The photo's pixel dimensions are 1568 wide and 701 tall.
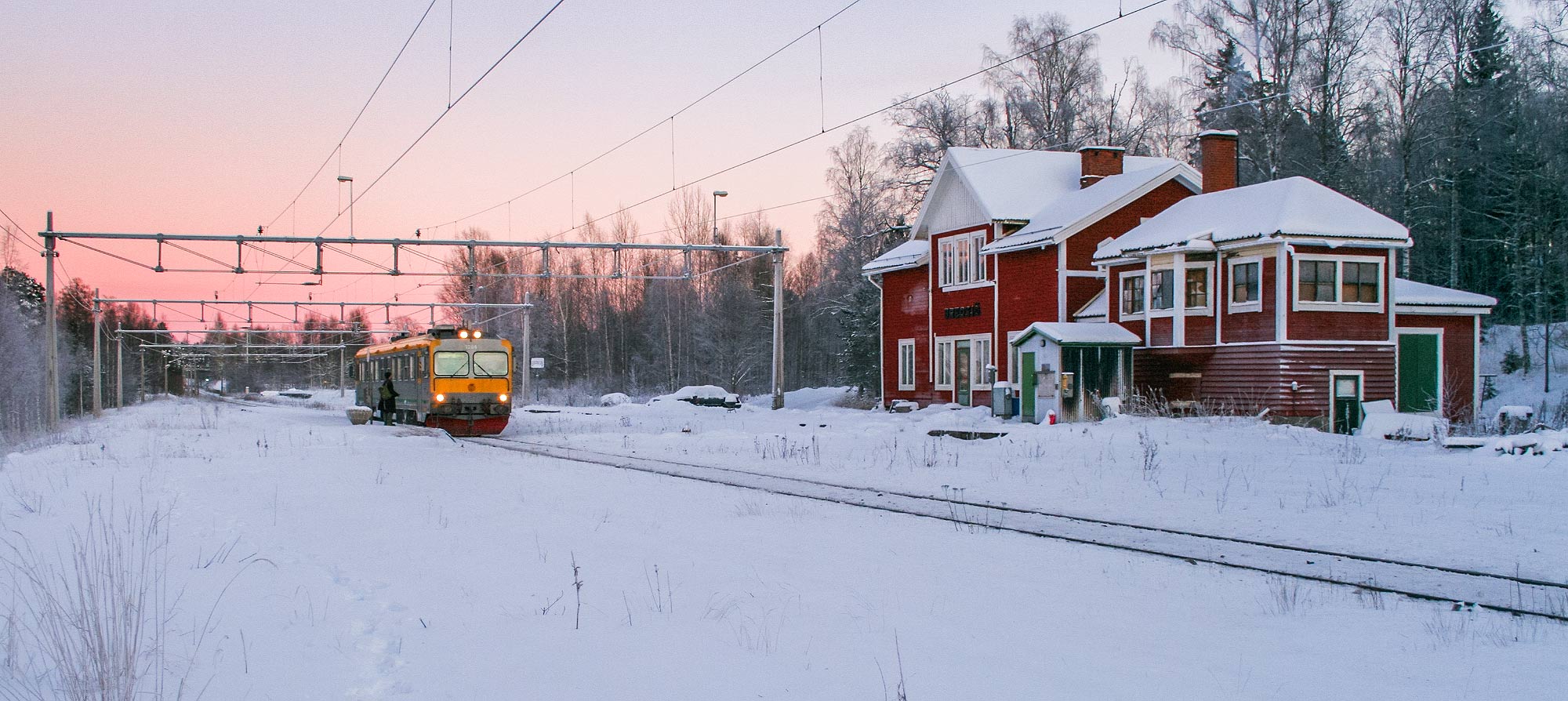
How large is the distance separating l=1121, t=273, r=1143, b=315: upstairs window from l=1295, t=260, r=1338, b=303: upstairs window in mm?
4422

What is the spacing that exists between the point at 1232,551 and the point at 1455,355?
2529cm

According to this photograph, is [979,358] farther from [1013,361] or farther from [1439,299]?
[1439,299]

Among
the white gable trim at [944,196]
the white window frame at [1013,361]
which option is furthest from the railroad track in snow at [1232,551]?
the white gable trim at [944,196]

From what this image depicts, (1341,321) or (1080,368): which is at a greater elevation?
(1341,321)

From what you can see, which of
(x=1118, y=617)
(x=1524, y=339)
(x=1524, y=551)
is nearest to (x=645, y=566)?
(x=1118, y=617)

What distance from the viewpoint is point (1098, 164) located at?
3725 cm

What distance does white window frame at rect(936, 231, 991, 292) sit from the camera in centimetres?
3609

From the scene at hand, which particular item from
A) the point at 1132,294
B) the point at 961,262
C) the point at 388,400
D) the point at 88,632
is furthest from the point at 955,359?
the point at 88,632

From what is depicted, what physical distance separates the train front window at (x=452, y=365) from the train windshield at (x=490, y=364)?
284 millimetres

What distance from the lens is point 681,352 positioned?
78.4 meters

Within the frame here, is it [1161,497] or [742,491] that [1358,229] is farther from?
[742,491]

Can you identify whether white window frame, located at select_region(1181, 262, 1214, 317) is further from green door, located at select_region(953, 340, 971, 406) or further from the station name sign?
green door, located at select_region(953, 340, 971, 406)

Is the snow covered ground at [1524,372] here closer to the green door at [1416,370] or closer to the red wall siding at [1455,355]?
the red wall siding at [1455,355]

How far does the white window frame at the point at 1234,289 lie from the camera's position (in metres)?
27.2
